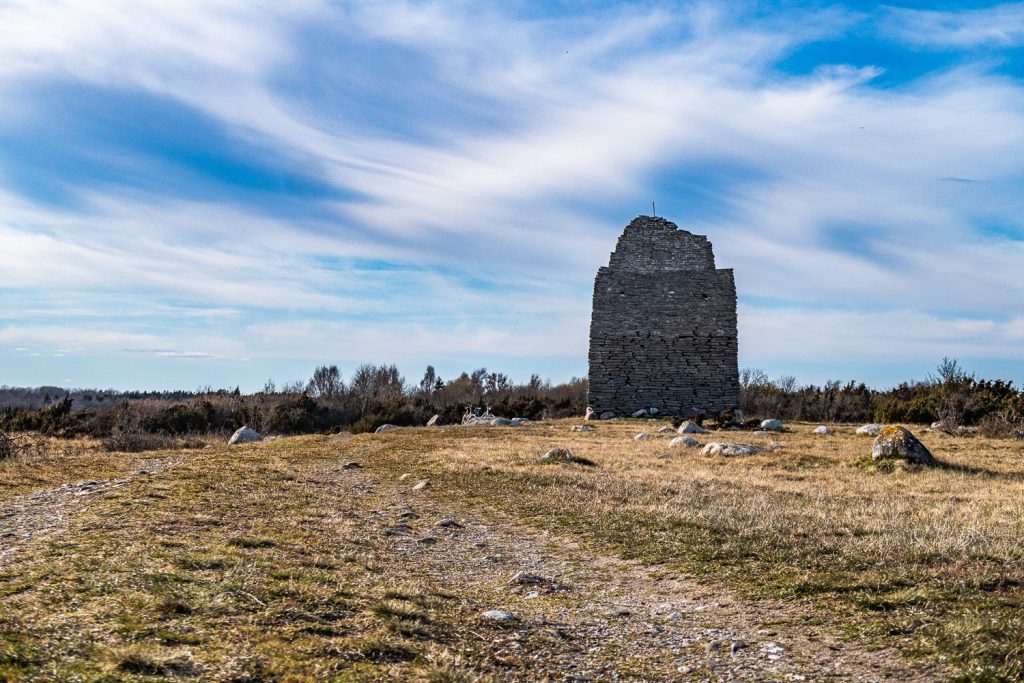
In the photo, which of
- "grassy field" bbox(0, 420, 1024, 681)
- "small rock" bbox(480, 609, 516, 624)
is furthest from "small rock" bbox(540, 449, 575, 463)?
"small rock" bbox(480, 609, 516, 624)

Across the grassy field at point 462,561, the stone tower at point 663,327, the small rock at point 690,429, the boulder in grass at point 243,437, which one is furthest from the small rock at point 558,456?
Result: the stone tower at point 663,327

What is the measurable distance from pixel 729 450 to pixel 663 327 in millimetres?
13600

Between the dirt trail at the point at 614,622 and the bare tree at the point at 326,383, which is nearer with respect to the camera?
the dirt trail at the point at 614,622

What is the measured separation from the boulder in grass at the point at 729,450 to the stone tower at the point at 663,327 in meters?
12.3

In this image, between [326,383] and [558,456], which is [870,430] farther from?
[326,383]

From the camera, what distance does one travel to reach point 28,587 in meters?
5.64

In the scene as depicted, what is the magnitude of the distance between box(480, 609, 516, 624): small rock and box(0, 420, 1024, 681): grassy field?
14cm

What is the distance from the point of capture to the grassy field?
4.71 metres

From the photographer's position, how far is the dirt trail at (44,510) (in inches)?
299

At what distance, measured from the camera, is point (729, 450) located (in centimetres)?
1653

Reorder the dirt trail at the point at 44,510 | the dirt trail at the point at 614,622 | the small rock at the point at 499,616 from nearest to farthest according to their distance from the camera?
the dirt trail at the point at 614,622, the small rock at the point at 499,616, the dirt trail at the point at 44,510

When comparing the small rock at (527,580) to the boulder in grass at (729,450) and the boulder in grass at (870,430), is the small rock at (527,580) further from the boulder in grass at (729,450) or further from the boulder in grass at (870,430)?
the boulder in grass at (870,430)

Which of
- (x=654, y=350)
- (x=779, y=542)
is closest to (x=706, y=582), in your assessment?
(x=779, y=542)

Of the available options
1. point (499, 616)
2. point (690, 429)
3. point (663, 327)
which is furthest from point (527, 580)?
point (663, 327)
